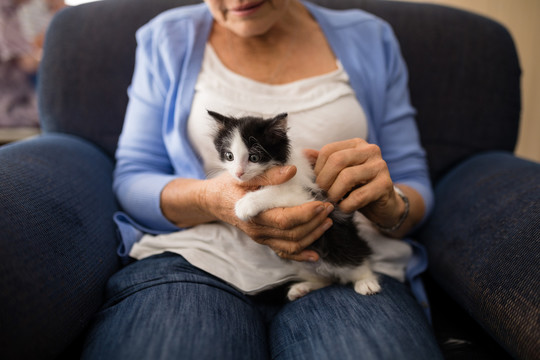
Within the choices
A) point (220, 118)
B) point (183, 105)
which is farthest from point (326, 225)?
point (183, 105)

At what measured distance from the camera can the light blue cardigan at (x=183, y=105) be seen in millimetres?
1171

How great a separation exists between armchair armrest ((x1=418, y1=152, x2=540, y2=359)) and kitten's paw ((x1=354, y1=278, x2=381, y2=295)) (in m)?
0.27

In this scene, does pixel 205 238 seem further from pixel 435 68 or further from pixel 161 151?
pixel 435 68

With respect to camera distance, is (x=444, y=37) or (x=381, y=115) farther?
(x=444, y=37)

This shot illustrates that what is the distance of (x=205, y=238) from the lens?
3.53 feet

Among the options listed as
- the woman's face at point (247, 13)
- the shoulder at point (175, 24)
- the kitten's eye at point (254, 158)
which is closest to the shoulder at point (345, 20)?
the woman's face at point (247, 13)

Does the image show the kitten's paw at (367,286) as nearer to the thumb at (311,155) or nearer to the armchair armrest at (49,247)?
the thumb at (311,155)

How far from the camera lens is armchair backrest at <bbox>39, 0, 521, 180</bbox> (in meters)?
1.48

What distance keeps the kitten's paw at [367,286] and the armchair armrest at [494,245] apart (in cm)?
27

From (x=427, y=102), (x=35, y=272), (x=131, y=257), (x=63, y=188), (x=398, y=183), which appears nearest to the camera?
(x=35, y=272)

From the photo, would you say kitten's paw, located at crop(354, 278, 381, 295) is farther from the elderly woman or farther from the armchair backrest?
→ the armchair backrest

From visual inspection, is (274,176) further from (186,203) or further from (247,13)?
(247,13)

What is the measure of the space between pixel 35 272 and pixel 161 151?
62 cm

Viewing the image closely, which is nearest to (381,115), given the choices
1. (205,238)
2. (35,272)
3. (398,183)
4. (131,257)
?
(398,183)
